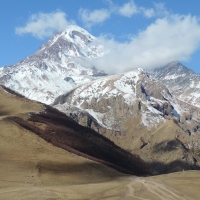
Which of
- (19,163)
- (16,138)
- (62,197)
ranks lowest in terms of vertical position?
(62,197)

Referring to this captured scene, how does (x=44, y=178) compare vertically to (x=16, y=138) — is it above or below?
below

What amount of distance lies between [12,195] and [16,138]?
179 feet

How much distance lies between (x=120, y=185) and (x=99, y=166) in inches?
1069

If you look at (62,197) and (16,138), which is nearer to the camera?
(62,197)

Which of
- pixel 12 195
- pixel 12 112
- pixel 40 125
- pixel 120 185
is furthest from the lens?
pixel 12 112

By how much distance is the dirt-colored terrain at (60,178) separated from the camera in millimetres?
78312

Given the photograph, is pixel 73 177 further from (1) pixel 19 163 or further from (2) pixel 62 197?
(2) pixel 62 197

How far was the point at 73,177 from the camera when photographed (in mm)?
102375

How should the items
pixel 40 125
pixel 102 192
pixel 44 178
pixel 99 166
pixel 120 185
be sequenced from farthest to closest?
pixel 40 125 → pixel 99 166 → pixel 44 178 → pixel 120 185 → pixel 102 192

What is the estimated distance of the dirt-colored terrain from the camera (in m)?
78.3

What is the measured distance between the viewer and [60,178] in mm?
99312

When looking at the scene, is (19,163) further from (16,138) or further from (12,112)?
(12,112)

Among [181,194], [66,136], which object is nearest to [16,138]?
[66,136]

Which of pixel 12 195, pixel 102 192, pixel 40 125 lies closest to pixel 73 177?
pixel 102 192
